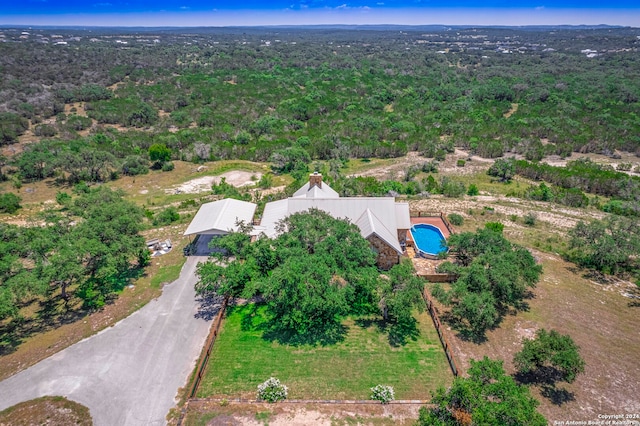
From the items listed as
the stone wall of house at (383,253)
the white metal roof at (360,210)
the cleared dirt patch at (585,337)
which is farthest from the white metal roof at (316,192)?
the cleared dirt patch at (585,337)

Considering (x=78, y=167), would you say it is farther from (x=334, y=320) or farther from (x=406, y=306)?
(x=406, y=306)

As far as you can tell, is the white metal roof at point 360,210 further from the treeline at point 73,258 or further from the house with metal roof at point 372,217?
the treeline at point 73,258

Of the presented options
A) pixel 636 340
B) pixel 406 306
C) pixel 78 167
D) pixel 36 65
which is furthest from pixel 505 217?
pixel 36 65

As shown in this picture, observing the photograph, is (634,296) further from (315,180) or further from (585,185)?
(585,185)

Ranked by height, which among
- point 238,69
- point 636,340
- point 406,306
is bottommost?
point 636,340

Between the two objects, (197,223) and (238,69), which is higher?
(238,69)

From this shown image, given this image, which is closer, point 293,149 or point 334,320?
point 334,320

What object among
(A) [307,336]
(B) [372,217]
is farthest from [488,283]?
(A) [307,336]
